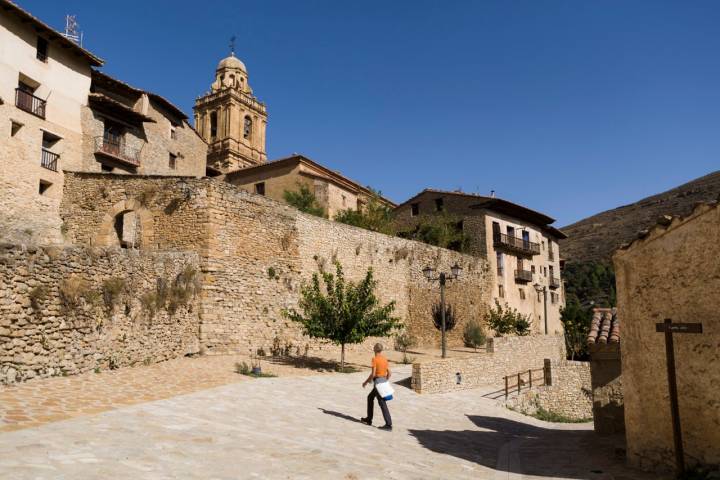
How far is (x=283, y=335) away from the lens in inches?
771

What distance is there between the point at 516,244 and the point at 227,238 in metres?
25.8

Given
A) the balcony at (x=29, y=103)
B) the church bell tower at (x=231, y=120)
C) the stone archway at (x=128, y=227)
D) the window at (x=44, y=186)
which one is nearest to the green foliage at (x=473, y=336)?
the stone archway at (x=128, y=227)

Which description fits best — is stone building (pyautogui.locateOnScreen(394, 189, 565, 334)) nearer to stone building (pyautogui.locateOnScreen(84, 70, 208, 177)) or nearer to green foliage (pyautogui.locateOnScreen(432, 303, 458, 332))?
green foliage (pyautogui.locateOnScreen(432, 303, 458, 332))

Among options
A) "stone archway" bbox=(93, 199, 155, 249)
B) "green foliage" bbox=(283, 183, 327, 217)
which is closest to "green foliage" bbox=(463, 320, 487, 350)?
"green foliage" bbox=(283, 183, 327, 217)

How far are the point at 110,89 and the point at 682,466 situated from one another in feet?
94.7

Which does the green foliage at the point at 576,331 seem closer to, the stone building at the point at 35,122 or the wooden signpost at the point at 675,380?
the wooden signpost at the point at 675,380

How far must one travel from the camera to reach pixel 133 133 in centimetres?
2709

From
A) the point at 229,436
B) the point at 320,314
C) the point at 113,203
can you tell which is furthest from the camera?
the point at 113,203

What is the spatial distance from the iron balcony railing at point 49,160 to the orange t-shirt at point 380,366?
18398 mm

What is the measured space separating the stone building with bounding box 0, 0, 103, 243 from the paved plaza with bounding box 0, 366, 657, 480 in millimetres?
12712

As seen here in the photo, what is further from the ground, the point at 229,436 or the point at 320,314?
the point at 320,314

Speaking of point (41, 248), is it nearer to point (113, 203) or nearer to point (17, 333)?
point (17, 333)

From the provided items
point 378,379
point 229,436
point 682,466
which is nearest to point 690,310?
point 682,466

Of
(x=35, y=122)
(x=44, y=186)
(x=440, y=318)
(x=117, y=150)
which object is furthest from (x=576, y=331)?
(x=35, y=122)
